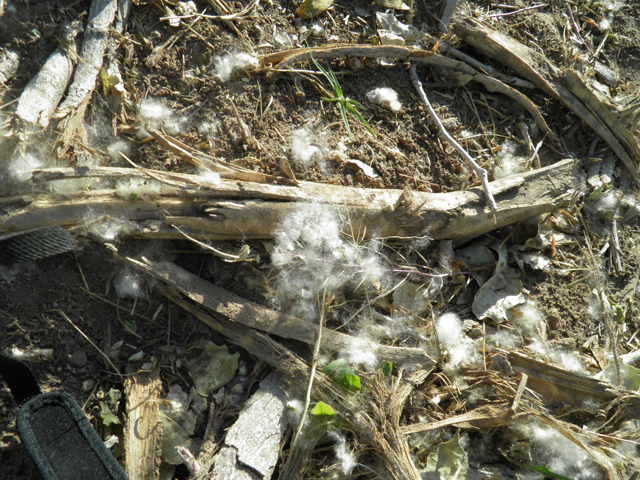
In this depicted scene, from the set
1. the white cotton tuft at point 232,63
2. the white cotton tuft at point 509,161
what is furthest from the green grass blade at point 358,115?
the white cotton tuft at point 509,161

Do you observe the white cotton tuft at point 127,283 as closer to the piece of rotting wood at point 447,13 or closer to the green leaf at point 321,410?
the green leaf at point 321,410

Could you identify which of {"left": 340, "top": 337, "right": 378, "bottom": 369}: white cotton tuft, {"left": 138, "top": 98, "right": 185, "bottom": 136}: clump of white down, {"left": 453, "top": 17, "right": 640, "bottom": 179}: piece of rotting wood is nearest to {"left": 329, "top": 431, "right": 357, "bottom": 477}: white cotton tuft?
{"left": 340, "top": 337, "right": 378, "bottom": 369}: white cotton tuft

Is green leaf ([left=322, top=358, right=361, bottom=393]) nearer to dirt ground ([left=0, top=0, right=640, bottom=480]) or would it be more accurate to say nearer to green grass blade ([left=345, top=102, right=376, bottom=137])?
dirt ground ([left=0, top=0, right=640, bottom=480])

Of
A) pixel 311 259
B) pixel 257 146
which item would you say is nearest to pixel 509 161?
pixel 311 259

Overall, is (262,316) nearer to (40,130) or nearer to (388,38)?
(40,130)

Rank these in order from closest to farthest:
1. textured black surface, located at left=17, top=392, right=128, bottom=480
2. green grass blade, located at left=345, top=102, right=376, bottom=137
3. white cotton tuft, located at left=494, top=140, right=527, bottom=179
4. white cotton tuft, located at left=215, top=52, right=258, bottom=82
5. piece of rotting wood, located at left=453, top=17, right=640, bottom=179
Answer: textured black surface, located at left=17, top=392, right=128, bottom=480 < white cotton tuft, located at left=215, top=52, right=258, bottom=82 < green grass blade, located at left=345, top=102, right=376, bottom=137 < white cotton tuft, located at left=494, top=140, right=527, bottom=179 < piece of rotting wood, located at left=453, top=17, right=640, bottom=179
